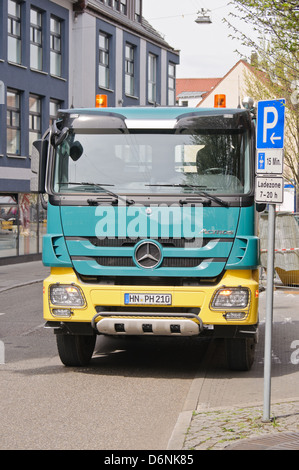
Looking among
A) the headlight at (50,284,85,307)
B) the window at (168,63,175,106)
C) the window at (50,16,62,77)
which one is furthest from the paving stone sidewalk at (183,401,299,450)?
the window at (168,63,175,106)

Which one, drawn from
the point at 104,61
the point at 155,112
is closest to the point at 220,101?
the point at 155,112

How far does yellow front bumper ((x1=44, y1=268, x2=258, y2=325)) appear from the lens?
28.6ft

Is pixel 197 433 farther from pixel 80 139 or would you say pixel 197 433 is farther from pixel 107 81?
pixel 107 81

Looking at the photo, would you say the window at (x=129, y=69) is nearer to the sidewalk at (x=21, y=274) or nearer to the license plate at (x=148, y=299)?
the sidewalk at (x=21, y=274)

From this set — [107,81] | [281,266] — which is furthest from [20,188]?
[281,266]

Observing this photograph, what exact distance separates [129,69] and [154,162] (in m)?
32.0

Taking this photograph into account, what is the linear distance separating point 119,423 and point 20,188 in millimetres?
23690

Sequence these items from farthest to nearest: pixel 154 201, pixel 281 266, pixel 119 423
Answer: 1. pixel 281 266
2. pixel 154 201
3. pixel 119 423

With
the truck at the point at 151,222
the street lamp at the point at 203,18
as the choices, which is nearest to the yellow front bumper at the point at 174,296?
the truck at the point at 151,222

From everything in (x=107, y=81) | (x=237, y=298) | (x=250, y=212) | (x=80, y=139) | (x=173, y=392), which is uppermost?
(x=107, y=81)

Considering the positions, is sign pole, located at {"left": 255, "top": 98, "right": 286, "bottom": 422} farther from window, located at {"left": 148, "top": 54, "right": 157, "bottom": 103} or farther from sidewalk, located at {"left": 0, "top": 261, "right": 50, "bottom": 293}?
window, located at {"left": 148, "top": 54, "right": 157, "bottom": 103}

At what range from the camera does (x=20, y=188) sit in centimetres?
2991

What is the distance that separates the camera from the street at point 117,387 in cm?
643

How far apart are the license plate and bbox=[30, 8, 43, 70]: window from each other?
928 inches
